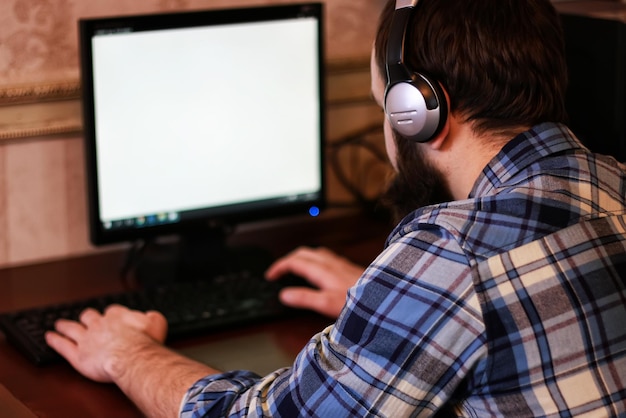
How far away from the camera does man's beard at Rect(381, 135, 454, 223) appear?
1245mm

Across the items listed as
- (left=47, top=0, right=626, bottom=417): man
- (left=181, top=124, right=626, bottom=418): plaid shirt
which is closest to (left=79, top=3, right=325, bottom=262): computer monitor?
(left=47, top=0, right=626, bottom=417): man

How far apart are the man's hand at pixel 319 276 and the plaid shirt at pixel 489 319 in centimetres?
46

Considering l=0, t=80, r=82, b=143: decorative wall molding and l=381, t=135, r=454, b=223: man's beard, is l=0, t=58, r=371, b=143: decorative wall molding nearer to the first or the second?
l=0, t=80, r=82, b=143: decorative wall molding

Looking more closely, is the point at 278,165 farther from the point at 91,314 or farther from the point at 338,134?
the point at 91,314

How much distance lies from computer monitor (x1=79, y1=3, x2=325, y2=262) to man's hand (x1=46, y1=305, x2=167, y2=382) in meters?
0.22

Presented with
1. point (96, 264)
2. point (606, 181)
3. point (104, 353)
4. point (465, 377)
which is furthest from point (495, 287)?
point (96, 264)

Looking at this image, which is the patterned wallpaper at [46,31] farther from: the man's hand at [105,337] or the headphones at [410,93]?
the headphones at [410,93]

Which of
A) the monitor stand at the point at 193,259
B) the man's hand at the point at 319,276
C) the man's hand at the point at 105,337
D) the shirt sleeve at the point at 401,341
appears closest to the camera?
the shirt sleeve at the point at 401,341

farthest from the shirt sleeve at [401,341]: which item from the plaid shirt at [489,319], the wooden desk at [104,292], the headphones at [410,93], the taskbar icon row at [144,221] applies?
the taskbar icon row at [144,221]

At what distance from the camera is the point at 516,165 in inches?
45.1

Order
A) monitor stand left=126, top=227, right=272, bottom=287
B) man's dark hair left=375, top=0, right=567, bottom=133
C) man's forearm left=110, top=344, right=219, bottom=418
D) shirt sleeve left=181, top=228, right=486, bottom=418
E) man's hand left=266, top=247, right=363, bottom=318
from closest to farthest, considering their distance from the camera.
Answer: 1. shirt sleeve left=181, top=228, right=486, bottom=418
2. man's dark hair left=375, top=0, right=567, bottom=133
3. man's forearm left=110, top=344, right=219, bottom=418
4. man's hand left=266, top=247, right=363, bottom=318
5. monitor stand left=126, top=227, right=272, bottom=287

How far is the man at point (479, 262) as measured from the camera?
1049 mm

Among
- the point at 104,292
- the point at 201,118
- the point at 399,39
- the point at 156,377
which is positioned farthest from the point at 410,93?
the point at 104,292

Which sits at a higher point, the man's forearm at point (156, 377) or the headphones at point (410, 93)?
the headphones at point (410, 93)
